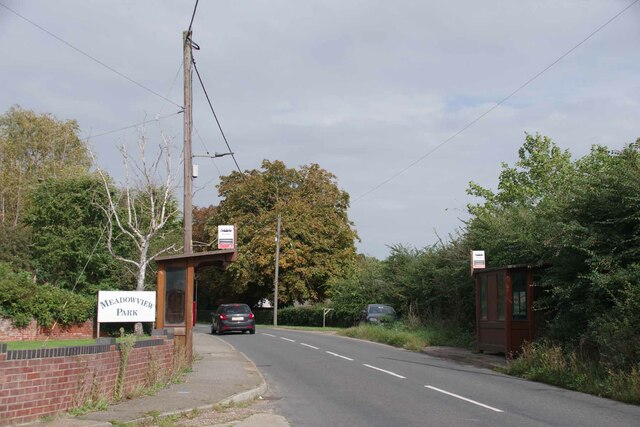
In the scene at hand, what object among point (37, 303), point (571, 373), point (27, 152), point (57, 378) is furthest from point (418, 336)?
point (27, 152)

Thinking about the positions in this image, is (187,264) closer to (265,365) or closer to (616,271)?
(265,365)

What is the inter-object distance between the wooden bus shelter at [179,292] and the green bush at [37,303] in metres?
13.8

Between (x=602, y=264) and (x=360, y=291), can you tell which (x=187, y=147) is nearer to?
(x=602, y=264)

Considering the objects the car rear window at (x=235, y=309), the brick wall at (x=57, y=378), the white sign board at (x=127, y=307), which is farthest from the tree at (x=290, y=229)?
the brick wall at (x=57, y=378)

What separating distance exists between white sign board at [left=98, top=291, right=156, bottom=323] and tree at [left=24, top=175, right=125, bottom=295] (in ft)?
62.6

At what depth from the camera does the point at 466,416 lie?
1030 cm

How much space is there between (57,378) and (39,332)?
2054cm

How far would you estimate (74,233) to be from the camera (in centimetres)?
3681

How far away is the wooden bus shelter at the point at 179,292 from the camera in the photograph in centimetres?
1628

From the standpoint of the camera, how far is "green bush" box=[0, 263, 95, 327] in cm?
2741

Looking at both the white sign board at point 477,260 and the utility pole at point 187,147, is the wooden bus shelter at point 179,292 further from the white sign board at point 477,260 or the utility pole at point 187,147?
the white sign board at point 477,260

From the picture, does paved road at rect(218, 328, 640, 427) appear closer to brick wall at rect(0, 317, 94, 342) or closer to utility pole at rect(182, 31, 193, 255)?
utility pole at rect(182, 31, 193, 255)

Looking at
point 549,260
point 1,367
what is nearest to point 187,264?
point 1,367

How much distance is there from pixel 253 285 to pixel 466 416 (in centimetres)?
5065
